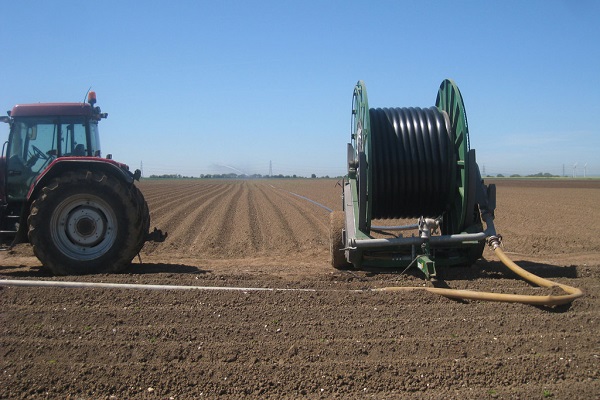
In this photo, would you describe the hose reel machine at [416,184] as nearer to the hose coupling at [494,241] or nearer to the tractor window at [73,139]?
the hose coupling at [494,241]

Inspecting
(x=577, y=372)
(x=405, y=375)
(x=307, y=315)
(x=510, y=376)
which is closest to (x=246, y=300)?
(x=307, y=315)

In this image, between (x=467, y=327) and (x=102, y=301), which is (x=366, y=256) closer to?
(x=467, y=327)

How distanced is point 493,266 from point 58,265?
5891mm

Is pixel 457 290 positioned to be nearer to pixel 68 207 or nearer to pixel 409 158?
pixel 409 158

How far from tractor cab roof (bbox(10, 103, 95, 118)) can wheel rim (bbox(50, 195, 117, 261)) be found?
1.46 m

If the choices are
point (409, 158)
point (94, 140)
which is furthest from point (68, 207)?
point (409, 158)

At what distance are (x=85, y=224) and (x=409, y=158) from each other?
4255 millimetres

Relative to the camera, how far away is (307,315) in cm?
520

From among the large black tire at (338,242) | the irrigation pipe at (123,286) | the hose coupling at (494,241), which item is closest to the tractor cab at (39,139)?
the irrigation pipe at (123,286)

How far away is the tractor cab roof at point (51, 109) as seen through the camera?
814 centimetres

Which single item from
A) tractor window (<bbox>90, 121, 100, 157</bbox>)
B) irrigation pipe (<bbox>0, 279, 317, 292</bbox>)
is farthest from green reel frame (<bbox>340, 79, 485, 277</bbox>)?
tractor window (<bbox>90, 121, 100, 157</bbox>)

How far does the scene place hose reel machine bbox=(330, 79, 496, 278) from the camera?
7.28m

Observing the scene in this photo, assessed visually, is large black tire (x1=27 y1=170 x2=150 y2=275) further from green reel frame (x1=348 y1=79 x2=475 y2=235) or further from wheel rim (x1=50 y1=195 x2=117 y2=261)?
green reel frame (x1=348 y1=79 x2=475 y2=235)

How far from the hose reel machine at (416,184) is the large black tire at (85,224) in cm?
285
